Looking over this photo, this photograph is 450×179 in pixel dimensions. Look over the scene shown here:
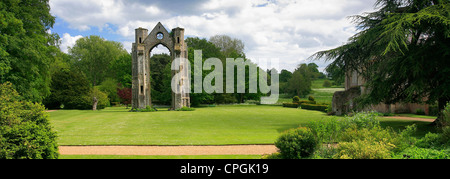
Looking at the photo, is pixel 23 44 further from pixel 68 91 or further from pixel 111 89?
pixel 111 89

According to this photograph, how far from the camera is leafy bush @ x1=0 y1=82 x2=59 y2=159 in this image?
6.09 metres

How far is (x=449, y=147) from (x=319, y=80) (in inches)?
3390

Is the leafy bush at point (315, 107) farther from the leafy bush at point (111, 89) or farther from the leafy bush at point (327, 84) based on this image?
the leafy bush at point (327, 84)

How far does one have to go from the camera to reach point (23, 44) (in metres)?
19.6

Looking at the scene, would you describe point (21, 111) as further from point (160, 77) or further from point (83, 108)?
point (160, 77)

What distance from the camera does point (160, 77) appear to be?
169ft

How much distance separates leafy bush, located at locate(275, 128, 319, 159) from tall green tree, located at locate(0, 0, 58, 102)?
61.9 feet

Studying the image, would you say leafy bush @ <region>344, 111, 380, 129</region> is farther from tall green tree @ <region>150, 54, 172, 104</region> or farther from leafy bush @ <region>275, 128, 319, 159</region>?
tall green tree @ <region>150, 54, 172, 104</region>

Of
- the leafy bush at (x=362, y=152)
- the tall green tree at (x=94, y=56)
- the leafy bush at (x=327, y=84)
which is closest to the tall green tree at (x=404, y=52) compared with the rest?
the leafy bush at (x=362, y=152)

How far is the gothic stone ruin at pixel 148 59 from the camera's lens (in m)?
32.5

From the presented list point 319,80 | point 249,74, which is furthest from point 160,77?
point 319,80

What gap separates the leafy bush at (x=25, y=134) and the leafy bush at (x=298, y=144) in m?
5.55

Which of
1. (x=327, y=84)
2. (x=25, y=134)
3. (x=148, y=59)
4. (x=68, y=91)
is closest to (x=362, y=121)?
(x=25, y=134)

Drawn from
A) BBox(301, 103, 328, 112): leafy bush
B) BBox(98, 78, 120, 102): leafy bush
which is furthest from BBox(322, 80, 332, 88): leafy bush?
BBox(98, 78, 120, 102): leafy bush
